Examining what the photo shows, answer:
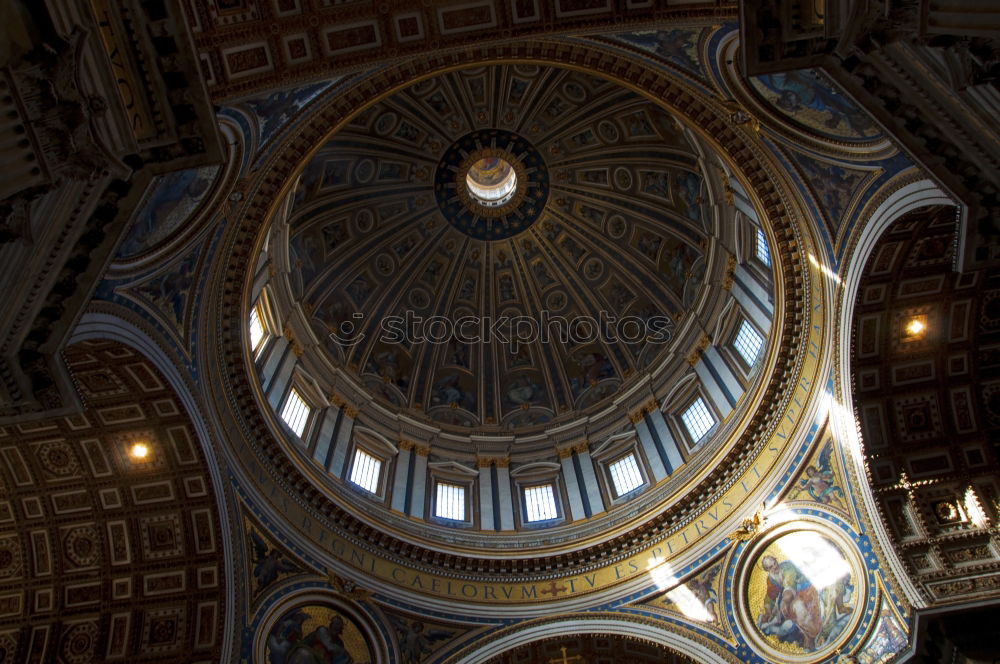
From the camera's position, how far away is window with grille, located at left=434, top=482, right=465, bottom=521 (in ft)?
83.4

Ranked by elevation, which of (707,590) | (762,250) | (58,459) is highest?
(762,250)

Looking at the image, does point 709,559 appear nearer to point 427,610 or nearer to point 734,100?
point 427,610

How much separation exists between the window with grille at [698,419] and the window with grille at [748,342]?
220 cm

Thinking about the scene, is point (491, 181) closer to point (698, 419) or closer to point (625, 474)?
point (625, 474)

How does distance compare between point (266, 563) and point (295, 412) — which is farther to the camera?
point (295, 412)

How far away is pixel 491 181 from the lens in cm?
3500

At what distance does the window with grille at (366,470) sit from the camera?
2467cm

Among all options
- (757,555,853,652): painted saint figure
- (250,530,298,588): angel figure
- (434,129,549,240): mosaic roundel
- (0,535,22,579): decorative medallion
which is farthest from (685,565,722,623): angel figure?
(434,129,549,240): mosaic roundel

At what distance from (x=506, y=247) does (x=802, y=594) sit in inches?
795

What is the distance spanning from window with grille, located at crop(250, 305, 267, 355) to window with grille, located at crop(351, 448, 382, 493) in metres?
5.12

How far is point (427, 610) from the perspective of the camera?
67.4ft

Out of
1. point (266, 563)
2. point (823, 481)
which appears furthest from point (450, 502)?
point (823, 481)

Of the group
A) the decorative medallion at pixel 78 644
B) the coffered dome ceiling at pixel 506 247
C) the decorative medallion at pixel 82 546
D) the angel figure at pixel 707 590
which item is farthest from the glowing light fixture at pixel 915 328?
the decorative medallion at pixel 78 644

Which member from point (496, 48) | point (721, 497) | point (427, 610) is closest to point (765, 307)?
Answer: point (721, 497)
